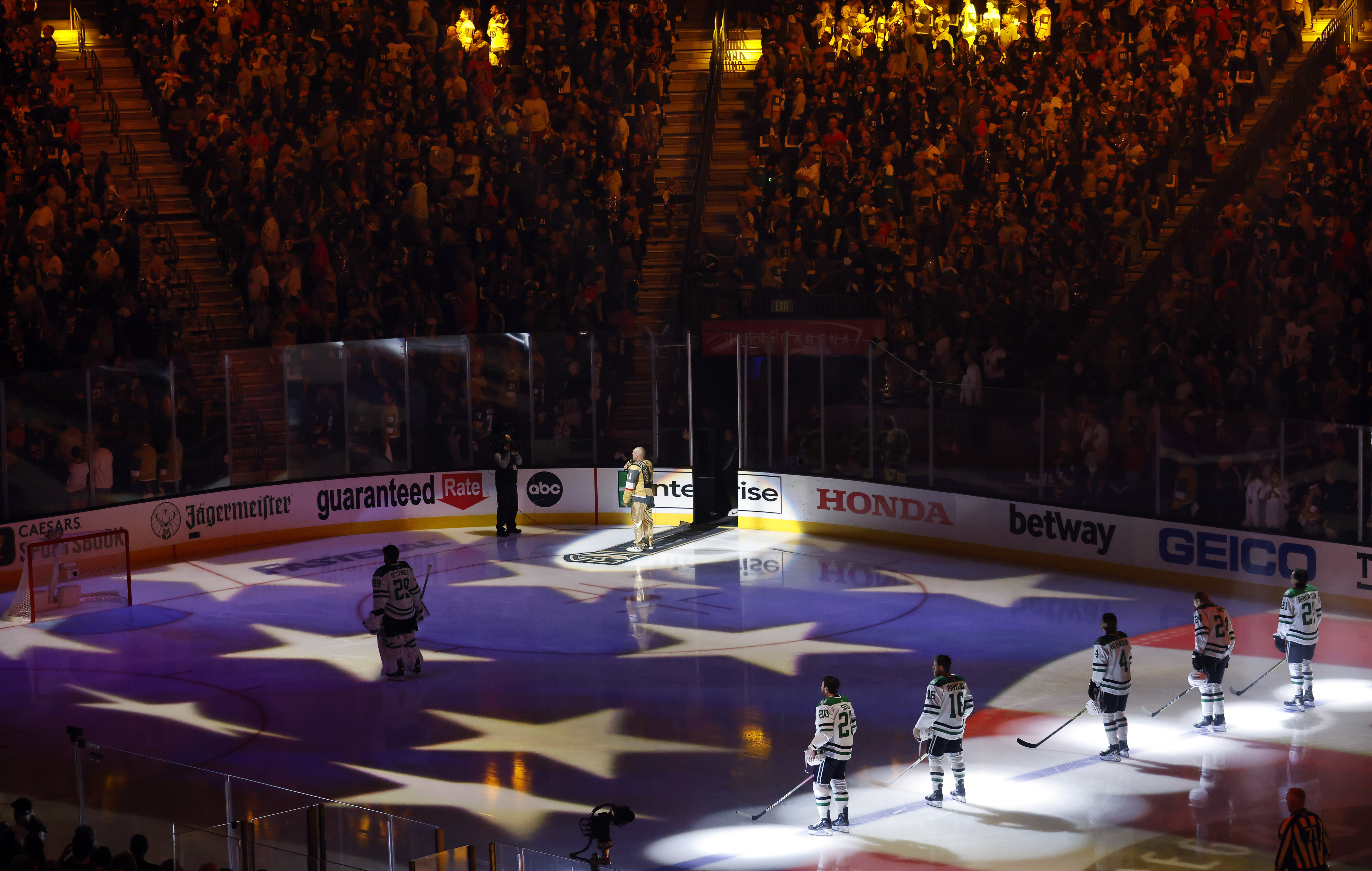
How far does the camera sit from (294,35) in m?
27.7

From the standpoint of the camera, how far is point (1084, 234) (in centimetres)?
2459

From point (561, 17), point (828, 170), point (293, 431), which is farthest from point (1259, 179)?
point (293, 431)

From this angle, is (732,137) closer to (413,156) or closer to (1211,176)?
(413,156)

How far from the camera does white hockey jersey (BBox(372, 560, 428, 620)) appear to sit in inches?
625

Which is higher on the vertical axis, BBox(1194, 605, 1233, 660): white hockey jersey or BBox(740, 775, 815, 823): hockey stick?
BBox(1194, 605, 1233, 660): white hockey jersey

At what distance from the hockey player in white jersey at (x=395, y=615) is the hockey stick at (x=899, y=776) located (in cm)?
554

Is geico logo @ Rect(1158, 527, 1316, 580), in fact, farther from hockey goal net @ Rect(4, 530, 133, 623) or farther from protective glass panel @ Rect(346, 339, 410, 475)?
hockey goal net @ Rect(4, 530, 133, 623)

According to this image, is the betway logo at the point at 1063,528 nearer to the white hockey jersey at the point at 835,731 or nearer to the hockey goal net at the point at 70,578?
the white hockey jersey at the point at 835,731

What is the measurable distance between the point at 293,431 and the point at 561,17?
34.6 ft

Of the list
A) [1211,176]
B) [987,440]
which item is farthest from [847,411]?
[1211,176]

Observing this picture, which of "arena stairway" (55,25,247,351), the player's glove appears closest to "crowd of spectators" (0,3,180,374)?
"arena stairway" (55,25,247,351)

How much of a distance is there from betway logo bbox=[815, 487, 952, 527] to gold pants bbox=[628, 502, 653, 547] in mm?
2642

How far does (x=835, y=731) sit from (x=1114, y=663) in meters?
3.03

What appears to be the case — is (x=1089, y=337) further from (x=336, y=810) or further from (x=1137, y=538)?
(x=336, y=810)
